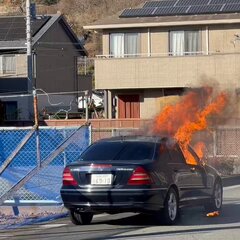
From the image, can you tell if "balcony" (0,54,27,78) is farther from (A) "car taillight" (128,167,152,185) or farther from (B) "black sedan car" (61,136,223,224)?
(A) "car taillight" (128,167,152,185)

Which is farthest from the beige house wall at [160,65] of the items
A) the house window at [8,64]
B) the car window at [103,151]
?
the car window at [103,151]

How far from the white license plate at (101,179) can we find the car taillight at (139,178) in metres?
0.36

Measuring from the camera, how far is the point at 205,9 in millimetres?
37875

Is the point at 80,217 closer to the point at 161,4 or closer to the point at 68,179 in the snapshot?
the point at 68,179

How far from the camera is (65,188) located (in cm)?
1447

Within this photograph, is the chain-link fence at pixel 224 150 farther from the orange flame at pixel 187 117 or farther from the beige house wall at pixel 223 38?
the beige house wall at pixel 223 38

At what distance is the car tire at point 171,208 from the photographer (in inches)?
565

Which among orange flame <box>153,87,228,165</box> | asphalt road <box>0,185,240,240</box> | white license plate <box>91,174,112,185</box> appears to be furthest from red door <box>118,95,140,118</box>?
white license plate <box>91,174,112,185</box>

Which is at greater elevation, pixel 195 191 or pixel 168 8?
pixel 168 8

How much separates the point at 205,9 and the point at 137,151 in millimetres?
24032

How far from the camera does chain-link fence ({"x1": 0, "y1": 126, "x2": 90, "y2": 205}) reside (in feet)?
52.4

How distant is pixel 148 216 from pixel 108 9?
71121 millimetres

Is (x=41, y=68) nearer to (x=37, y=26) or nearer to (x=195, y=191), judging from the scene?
(x=37, y=26)

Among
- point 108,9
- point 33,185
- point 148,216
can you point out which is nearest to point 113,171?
point 148,216
